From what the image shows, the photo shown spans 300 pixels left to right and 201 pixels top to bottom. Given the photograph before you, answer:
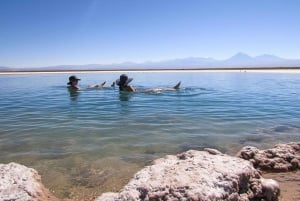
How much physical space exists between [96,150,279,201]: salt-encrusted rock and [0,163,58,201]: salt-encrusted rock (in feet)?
3.43

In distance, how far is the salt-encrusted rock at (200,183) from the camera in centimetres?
457

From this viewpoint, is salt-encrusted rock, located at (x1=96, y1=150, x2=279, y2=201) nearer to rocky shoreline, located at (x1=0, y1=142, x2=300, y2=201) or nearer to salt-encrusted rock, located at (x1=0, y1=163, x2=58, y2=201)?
rocky shoreline, located at (x1=0, y1=142, x2=300, y2=201)

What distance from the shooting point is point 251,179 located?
17.6 ft

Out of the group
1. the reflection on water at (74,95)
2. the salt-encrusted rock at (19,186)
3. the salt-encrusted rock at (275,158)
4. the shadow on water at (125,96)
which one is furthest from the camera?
the reflection on water at (74,95)

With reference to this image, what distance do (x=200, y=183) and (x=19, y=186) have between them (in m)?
2.86

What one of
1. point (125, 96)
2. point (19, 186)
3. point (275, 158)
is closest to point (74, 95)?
point (125, 96)

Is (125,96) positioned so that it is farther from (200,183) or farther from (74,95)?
(200,183)

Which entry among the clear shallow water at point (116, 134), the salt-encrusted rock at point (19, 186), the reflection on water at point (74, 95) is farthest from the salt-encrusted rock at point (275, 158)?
the reflection on water at point (74, 95)

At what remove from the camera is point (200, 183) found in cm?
463

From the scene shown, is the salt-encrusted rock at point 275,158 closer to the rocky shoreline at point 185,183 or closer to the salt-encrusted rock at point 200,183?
the rocky shoreline at point 185,183

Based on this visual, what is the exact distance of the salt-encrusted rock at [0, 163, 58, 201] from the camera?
4762 mm

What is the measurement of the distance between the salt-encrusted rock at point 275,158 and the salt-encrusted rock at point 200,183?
192 centimetres

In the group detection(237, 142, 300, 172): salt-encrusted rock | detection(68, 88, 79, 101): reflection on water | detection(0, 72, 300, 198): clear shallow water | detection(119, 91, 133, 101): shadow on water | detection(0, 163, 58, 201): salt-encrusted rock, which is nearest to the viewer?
detection(0, 163, 58, 201): salt-encrusted rock

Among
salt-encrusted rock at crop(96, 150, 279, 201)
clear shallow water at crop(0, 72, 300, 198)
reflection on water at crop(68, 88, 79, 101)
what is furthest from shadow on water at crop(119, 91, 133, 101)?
salt-encrusted rock at crop(96, 150, 279, 201)
